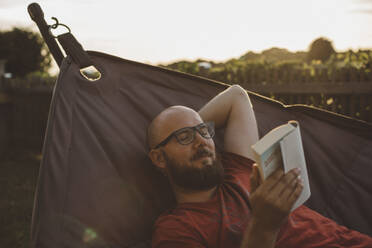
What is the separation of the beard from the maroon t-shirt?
0.28 ft

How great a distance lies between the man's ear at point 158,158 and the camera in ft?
6.45

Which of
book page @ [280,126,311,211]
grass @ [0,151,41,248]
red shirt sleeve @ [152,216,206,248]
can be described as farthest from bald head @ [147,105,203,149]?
grass @ [0,151,41,248]

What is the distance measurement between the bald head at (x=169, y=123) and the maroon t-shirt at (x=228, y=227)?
0.37m

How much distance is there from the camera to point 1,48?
25906 mm

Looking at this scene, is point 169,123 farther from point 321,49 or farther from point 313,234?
point 321,49

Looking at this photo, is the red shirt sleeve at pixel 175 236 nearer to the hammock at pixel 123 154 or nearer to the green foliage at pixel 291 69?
the hammock at pixel 123 154

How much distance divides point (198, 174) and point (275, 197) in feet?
1.87

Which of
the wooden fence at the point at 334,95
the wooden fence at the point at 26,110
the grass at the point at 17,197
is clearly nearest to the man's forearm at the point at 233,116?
the grass at the point at 17,197

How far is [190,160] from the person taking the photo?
1831mm

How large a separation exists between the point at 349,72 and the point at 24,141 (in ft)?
22.7

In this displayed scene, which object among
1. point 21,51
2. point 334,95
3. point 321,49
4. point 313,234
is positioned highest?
point 334,95

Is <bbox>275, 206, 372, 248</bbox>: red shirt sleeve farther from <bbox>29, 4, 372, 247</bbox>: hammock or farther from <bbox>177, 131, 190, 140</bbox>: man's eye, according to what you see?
<bbox>177, 131, 190, 140</bbox>: man's eye

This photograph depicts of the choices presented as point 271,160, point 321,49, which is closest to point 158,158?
point 271,160

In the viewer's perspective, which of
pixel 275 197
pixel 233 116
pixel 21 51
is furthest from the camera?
pixel 21 51
